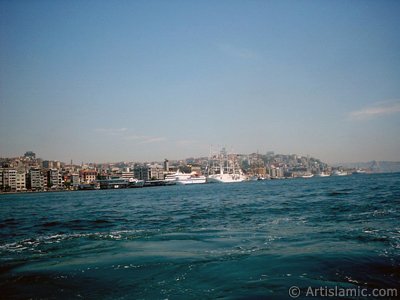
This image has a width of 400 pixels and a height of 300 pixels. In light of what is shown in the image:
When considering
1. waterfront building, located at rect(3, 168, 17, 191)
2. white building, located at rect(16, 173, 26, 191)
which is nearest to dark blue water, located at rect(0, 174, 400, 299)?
waterfront building, located at rect(3, 168, 17, 191)

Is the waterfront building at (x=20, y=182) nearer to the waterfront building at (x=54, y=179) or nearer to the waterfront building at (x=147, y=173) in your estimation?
the waterfront building at (x=54, y=179)

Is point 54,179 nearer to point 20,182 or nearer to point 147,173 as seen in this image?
point 20,182

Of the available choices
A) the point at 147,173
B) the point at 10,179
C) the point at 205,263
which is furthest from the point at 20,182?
the point at 205,263

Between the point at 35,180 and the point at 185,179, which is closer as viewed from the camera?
the point at 35,180

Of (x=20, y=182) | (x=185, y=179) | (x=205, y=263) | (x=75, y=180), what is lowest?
(x=185, y=179)

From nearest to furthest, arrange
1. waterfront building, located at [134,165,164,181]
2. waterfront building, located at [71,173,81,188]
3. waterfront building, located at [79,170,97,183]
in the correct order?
waterfront building, located at [71,173,81,188]
waterfront building, located at [79,170,97,183]
waterfront building, located at [134,165,164,181]

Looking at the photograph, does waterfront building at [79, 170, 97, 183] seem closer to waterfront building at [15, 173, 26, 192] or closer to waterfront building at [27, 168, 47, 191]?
waterfront building at [27, 168, 47, 191]

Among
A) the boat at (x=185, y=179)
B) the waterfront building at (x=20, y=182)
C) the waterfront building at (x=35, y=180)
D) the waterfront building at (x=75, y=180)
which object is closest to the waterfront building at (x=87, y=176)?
the waterfront building at (x=75, y=180)

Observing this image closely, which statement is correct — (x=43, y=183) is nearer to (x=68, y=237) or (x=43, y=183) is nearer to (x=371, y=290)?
(x=68, y=237)

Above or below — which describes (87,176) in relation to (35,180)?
above

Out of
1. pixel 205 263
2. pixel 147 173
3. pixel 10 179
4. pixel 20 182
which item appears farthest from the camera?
pixel 147 173

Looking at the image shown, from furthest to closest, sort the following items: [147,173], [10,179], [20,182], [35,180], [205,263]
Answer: [147,173] → [35,180] → [20,182] → [10,179] → [205,263]

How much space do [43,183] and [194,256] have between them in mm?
152529

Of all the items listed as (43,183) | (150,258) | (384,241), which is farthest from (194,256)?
(43,183)
